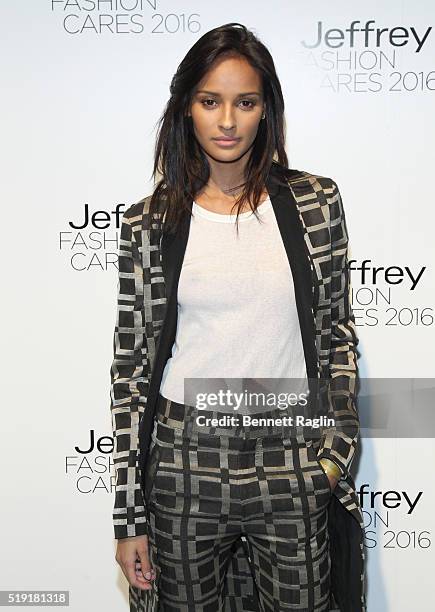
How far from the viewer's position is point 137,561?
1.53 meters

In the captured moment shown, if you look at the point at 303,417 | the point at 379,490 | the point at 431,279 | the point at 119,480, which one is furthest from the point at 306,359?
the point at 379,490

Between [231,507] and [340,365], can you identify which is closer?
[231,507]

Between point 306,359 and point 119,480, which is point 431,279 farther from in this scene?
point 119,480

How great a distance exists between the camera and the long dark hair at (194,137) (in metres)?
1.44

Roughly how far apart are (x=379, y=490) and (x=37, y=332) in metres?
1.01

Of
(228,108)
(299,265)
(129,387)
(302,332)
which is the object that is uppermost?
(228,108)

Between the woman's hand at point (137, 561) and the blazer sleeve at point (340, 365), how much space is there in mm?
380

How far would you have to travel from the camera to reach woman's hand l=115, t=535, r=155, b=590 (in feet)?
4.95

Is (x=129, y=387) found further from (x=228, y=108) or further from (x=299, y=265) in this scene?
(x=228, y=108)

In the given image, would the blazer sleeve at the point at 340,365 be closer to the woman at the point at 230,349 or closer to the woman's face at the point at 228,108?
the woman at the point at 230,349

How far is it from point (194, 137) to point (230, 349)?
0.43m

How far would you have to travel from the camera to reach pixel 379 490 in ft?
7.04

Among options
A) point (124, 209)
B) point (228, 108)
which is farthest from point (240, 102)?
point (124, 209)

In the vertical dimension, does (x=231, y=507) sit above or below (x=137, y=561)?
above
